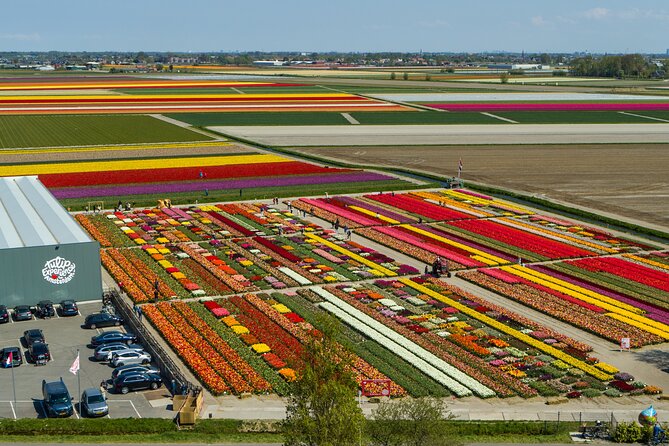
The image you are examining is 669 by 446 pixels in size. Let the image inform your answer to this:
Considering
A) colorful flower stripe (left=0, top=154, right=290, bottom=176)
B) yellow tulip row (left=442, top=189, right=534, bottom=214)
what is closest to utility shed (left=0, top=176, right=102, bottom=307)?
yellow tulip row (left=442, top=189, right=534, bottom=214)

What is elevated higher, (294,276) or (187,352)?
(294,276)

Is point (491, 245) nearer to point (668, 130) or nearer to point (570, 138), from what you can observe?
point (570, 138)

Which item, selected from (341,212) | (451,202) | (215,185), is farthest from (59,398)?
(215,185)

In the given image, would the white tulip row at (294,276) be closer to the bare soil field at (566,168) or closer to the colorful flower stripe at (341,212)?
the colorful flower stripe at (341,212)

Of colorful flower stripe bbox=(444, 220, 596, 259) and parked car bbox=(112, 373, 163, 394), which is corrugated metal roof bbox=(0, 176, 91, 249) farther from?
colorful flower stripe bbox=(444, 220, 596, 259)

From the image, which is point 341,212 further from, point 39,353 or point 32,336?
point 39,353

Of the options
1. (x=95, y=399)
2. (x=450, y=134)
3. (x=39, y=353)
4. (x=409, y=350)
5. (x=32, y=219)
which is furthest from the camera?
(x=450, y=134)
